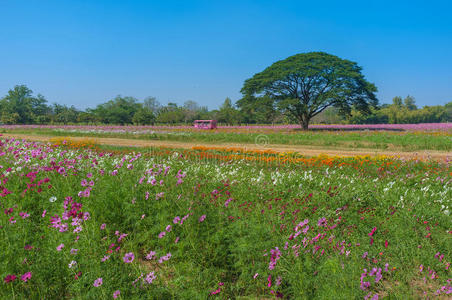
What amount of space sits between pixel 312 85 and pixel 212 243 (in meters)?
34.3

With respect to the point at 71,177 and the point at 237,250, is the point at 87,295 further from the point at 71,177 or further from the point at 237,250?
the point at 71,177

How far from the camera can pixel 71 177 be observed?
4.73m

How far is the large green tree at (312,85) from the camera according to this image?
106ft

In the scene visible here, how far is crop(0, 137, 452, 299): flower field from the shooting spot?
263 cm

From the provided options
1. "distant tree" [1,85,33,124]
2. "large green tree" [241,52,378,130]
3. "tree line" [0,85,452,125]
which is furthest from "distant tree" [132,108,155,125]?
"large green tree" [241,52,378,130]

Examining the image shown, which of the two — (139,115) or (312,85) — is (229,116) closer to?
(139,115)

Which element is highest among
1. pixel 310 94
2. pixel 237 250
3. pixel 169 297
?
pixel 310 94

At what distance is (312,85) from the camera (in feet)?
113

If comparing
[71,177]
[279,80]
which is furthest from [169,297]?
[279,80]

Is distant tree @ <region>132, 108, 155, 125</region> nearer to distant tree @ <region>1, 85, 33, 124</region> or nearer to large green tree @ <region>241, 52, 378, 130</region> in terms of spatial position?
distant tree @ <region>1, 85, 33, 124</region>

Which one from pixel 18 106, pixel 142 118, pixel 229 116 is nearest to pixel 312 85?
pixel 229 116

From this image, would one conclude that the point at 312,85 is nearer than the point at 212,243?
No

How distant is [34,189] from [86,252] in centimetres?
238

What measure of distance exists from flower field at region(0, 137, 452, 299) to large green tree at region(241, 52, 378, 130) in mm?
28459
